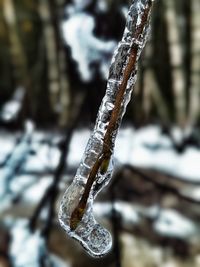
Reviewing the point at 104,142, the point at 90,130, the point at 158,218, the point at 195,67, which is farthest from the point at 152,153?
the point at 104,142

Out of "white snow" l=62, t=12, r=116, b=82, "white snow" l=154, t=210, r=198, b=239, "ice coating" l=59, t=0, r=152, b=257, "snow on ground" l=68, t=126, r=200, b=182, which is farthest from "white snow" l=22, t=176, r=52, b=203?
"ice coating" l=59, t=0, r=152, b=257

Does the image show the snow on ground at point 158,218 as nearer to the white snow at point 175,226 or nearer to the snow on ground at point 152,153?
the white snow at point 175,226

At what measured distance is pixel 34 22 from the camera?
148 inches

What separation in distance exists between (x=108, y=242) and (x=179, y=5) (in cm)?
318

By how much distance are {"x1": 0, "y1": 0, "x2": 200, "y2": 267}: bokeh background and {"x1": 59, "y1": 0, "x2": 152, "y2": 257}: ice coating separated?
23.0 inches

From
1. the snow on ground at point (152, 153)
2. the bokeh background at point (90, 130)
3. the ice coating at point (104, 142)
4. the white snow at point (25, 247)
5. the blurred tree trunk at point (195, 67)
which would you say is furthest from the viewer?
the blurred tree trunk at point (195, 67)

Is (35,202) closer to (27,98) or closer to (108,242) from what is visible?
(27,98)

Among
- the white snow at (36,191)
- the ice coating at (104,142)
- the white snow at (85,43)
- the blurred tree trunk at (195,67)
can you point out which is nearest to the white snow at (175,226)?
the white snow at (36,191)

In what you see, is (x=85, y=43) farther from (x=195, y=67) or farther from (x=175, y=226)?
(x=195, y=67)

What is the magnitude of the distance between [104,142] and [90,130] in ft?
3.21

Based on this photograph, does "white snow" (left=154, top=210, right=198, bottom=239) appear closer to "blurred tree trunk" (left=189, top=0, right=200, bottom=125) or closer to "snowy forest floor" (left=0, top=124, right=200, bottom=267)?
"snowy forest floor" (left=0, top=124, right=200, bottom=267)

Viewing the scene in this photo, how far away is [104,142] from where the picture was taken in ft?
1.71

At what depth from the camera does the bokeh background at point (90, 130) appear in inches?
59.9

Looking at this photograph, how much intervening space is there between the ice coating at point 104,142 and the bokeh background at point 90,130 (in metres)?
0.59
